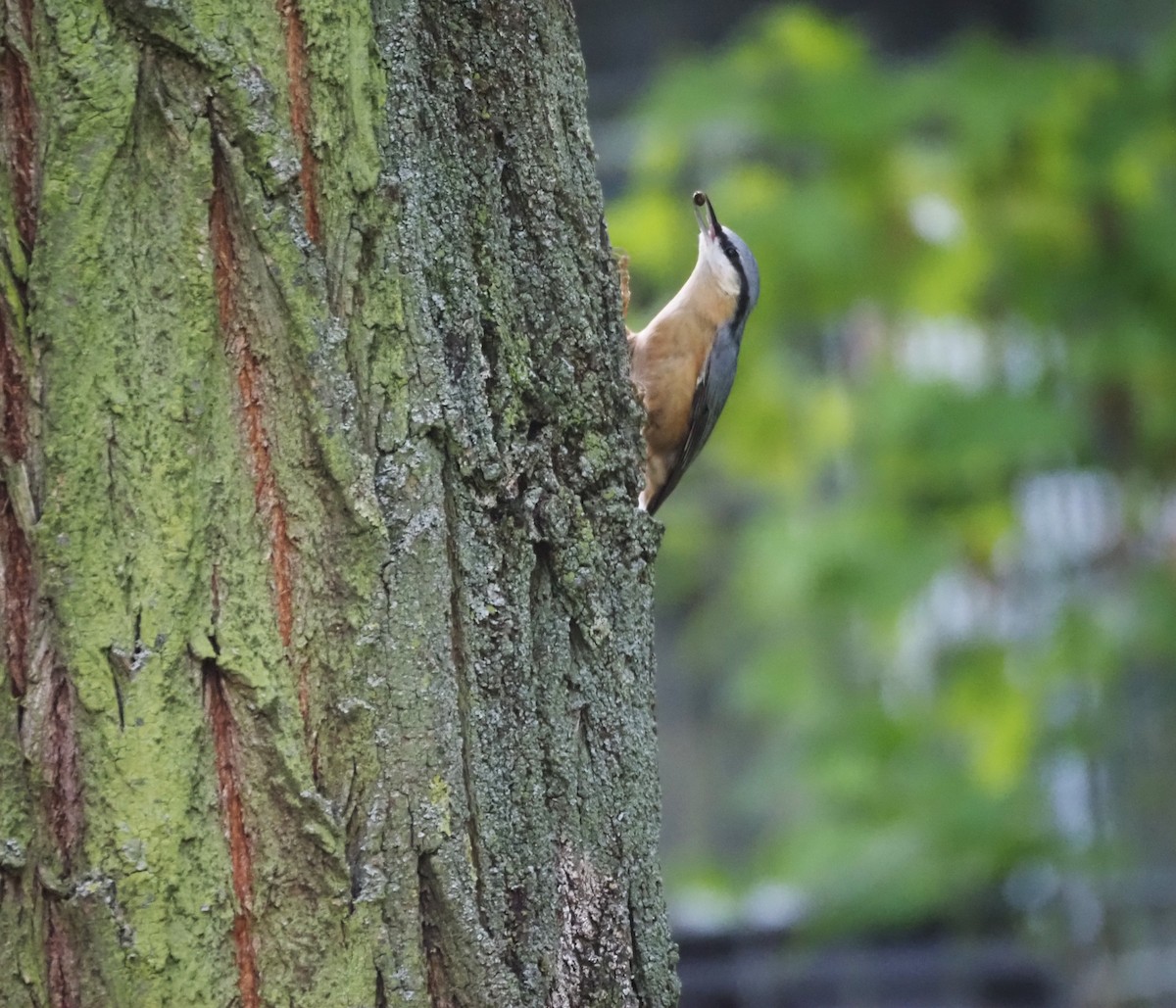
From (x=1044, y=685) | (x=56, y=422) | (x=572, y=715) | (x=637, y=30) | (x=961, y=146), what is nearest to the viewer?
(x=56, y=422)

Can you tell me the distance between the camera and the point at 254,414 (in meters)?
1.22

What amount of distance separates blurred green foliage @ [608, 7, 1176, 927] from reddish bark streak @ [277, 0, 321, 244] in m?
2.75

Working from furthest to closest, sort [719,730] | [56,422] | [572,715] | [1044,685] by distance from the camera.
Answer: [719,730] → [1044,685] → [572,715] → [56,422]

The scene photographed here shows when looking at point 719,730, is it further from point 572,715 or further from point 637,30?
point 572,715

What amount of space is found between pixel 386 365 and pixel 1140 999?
478 cm

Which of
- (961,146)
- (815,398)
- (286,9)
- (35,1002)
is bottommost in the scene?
(35,1002)

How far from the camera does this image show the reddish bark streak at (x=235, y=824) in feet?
3.91

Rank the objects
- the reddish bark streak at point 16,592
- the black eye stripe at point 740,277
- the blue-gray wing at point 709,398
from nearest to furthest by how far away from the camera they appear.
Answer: the reddish bark streak at point 16,592 < the blue-gray wing at point 709,398 < the black eye stripe at point 740,277

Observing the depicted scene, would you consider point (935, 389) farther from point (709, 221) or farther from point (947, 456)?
point (709, 221)

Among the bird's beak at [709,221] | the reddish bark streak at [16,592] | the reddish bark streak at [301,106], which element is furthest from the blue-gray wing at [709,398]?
the reddish bark streak at [16,592]

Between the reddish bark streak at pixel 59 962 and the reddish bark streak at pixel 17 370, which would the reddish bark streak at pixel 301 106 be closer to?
the reddish bark streak at pixel 17 370

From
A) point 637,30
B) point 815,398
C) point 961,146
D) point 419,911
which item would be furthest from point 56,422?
point 637,30

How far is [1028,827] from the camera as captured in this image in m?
4.45

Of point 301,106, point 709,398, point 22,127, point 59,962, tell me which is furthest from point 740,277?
point 59,962
